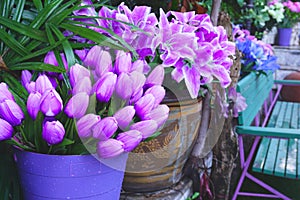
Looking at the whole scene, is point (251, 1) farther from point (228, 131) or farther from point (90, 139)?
point (90, 139)

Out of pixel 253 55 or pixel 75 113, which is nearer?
pixel 75 113

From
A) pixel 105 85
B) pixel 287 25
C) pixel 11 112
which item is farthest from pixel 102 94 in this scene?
pixel 287 25

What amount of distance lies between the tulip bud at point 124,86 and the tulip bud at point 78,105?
0.05 m

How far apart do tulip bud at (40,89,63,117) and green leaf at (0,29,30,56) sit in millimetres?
146

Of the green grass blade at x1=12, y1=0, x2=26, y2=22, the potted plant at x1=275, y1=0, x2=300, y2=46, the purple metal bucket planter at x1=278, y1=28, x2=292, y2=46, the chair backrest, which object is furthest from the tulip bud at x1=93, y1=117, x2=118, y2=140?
the purple metal bucket planter at x1=278, y1=28, x2=292, y2=46

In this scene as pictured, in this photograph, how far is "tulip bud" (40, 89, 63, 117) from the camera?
1.60 feet

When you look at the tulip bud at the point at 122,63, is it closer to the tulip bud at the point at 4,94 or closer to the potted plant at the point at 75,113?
the potted plant at the point at 75,113

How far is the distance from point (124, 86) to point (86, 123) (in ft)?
0.25

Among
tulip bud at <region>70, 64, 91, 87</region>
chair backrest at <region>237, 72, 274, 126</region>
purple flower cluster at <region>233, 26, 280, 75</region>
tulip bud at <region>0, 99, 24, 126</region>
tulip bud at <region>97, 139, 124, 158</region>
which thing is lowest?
chair backrest at <region>237, 72, 274, 126</region>

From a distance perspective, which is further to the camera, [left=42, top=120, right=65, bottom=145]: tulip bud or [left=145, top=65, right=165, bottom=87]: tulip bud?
[left=145, top=65, right=165, bottom=87]: tulip bud

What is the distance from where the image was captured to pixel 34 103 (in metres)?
0.50

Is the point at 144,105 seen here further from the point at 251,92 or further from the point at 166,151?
the point at 251,92

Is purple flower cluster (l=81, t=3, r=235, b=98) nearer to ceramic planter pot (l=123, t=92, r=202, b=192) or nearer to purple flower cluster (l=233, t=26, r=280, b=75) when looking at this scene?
ceramic planter pot (l=123, t=92, r=202, b=192)

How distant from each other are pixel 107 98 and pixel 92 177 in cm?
11
